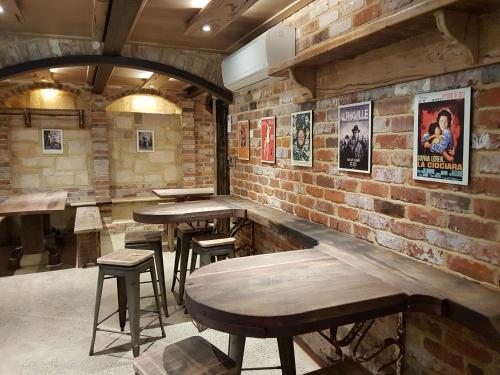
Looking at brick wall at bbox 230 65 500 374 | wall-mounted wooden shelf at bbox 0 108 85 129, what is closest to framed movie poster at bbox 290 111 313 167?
brick wall at bbox 230 65 500 374

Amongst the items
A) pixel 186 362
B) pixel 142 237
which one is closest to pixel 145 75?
pixel 142 237

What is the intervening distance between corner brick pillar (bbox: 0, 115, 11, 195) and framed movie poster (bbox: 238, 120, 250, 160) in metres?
4.23

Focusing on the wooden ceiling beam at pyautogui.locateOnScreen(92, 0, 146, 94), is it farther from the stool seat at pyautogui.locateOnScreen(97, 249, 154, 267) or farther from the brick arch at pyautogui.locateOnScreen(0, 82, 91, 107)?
the brick arch at pyautogui.locateOnScreen(0, 82, 91, 107)

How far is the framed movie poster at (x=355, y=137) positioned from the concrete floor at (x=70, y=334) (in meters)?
1.39

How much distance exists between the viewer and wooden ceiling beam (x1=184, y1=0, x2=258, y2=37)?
261 cm

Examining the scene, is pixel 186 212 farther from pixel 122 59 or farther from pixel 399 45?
pixel 399 45

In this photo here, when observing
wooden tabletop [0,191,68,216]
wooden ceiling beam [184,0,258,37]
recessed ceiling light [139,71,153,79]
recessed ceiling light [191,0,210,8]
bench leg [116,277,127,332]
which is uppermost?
recessed ceiling light [139,71,153,79]

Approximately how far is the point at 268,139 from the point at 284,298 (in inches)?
83.6

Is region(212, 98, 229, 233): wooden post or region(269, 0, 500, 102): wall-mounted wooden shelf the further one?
region(212, 98, 229, 233): wooden post

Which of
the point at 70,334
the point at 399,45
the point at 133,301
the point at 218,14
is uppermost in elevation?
the point at 218,14

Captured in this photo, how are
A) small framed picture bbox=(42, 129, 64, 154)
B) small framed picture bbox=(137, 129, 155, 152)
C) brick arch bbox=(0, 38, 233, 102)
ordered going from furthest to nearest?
small framed picture bbox=(137, 129, 155, 152), small framed picture bbox=(42, 129, 64, 154), brick arch bbox=(0, 38, 233, 102)

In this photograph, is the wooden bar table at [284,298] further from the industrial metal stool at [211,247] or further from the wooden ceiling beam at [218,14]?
the wooden ceiling beam at [218,14]

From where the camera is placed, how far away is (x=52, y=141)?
253 inches

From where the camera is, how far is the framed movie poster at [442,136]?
1.54 metres
